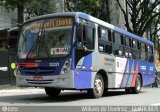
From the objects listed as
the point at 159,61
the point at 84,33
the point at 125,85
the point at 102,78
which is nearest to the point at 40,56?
the point at 84,33

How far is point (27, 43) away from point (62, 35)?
4.63ft

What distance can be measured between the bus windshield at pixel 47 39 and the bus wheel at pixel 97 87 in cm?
229

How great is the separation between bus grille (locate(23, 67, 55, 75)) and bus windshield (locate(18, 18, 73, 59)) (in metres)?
0.43

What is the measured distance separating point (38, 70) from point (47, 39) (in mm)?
1158

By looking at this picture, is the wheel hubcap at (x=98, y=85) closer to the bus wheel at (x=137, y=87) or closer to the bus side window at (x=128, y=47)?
the bus side window at (x=128, y=47)

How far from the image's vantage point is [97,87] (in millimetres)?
16312

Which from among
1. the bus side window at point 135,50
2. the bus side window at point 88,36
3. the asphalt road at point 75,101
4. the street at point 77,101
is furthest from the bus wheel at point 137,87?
the bus side window at point 88,36

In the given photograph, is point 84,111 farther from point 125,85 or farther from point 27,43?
point 125,85

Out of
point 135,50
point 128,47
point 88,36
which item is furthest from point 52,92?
point 135,50

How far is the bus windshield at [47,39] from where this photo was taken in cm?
1471

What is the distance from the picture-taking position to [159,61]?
6266 centimetres

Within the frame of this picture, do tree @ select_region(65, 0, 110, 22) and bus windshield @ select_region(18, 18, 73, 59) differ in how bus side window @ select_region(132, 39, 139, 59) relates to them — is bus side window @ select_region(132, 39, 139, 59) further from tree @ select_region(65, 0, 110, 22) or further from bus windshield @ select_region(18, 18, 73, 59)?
tree @ select_region(65, 0, 110, 22)

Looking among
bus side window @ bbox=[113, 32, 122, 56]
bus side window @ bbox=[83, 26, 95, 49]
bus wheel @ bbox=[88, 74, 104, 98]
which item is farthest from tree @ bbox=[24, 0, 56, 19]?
bus side window @ bbox=[83, 26, 95, 49]

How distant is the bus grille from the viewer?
14617 millimetres
